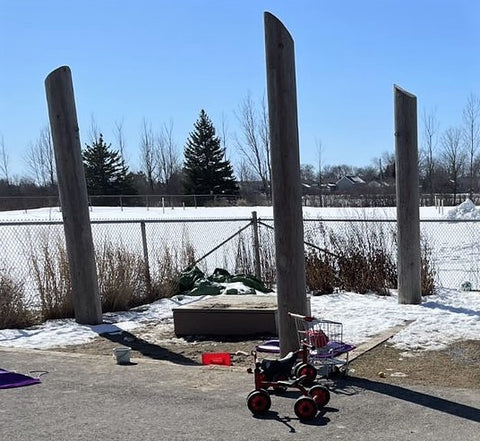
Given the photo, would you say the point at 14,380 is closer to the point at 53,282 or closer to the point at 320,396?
the point at 320,396

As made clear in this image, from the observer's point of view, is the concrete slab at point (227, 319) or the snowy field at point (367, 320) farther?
the concrete slab at point (227, 319)

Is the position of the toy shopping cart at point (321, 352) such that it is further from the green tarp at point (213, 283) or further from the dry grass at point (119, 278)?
the dry grass at point (119, 278)

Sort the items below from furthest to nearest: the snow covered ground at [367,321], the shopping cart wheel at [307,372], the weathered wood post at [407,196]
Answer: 1. the weathered wood post at [407,196]
2. the snow covered ground at [367,321]
3. the shopping cart wheel at [307,372]

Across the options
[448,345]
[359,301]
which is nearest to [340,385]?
[448,345]

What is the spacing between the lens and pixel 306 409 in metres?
4.32

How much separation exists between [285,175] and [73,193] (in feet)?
13.5

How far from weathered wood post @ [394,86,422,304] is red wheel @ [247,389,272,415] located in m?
5.29

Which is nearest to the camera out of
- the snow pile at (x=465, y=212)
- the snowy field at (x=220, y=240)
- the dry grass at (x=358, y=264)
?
the dry grass at (x=358, y=264)

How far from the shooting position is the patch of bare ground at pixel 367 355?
213 inches

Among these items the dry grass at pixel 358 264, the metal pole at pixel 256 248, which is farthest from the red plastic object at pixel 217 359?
the metal pole at pixel 256 248

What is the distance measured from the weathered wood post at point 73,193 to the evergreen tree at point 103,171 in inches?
2151

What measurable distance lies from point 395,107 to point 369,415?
5.90 meters

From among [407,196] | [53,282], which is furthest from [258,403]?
[53,282]

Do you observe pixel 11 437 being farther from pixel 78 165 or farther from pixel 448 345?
pixel 78 165
